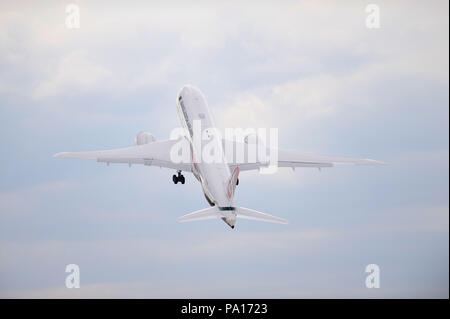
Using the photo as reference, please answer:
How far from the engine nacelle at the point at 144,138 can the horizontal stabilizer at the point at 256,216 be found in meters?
17.2

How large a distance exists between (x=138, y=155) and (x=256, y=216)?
1532 centimetres

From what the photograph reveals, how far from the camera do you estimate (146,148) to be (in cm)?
5875

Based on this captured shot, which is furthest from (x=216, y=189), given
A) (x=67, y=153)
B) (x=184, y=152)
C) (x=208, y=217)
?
(x=67, y=153)

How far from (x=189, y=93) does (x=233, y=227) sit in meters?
18.6

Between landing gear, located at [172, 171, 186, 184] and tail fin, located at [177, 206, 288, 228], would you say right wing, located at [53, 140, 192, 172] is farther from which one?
tail fin, located at [177, 206, 288, 228]

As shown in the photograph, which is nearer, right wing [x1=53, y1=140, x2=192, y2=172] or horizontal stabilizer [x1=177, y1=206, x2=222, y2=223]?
horizontal stabilizer [x1=177, y1=206, x2=222, y2=223]

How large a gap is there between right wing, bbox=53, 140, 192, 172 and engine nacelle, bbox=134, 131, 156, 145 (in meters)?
2.45

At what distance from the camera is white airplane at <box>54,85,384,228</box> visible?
1841 inches

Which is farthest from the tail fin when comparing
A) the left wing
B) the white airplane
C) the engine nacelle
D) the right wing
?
the engine nacelle

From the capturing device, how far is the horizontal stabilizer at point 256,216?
45.0 meters

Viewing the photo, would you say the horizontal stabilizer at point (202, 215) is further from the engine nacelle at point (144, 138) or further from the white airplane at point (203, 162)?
the engine nacelle at point (144, 138)

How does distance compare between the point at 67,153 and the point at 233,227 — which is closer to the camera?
the point at 233,227

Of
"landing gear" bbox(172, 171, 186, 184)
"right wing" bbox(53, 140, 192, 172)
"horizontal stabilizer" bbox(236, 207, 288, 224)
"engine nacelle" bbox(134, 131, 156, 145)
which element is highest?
"engine nacelle" bbox(134, 131, 156, 145)

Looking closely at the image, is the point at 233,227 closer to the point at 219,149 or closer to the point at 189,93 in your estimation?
the point at 219,149
